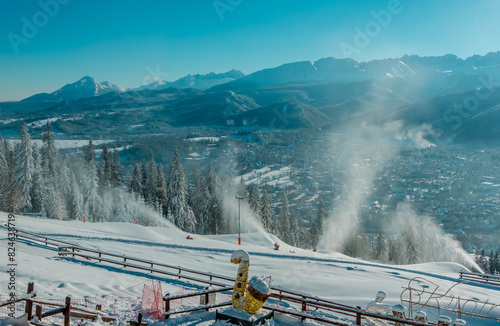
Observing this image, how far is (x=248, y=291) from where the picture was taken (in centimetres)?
1041

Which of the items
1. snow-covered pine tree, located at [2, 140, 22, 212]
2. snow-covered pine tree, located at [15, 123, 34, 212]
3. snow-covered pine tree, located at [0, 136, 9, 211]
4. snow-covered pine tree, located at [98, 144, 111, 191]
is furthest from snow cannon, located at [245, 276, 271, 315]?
snow-covered pine tree, located at [98, 144, 111, 191]

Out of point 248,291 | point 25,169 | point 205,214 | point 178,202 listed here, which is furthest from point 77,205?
point 248,291

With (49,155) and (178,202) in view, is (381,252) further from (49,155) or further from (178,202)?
(49,155)

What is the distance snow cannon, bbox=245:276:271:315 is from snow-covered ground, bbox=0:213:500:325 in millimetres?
945

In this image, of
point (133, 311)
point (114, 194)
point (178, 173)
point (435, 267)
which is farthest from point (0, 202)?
point (435, 267)

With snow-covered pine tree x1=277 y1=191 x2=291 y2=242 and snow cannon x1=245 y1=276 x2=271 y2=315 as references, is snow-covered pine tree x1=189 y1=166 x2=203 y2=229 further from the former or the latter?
snow cannon x1=245 y1=276 x2=271 y2=315

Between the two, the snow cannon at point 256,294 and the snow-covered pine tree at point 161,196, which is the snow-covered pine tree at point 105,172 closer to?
the snow-covered pine tree at point 161,196

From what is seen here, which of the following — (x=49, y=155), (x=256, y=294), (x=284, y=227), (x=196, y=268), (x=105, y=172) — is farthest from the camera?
(x=284, y=227)

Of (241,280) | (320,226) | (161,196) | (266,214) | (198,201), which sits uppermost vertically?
(241,280)

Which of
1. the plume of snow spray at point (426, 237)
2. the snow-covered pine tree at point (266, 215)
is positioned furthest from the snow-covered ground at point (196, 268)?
the plume of snow spray at point (426, 237)

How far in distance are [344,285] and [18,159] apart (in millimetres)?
48222

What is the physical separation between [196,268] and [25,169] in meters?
38.0

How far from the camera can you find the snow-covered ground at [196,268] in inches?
615

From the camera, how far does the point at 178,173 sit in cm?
5994
